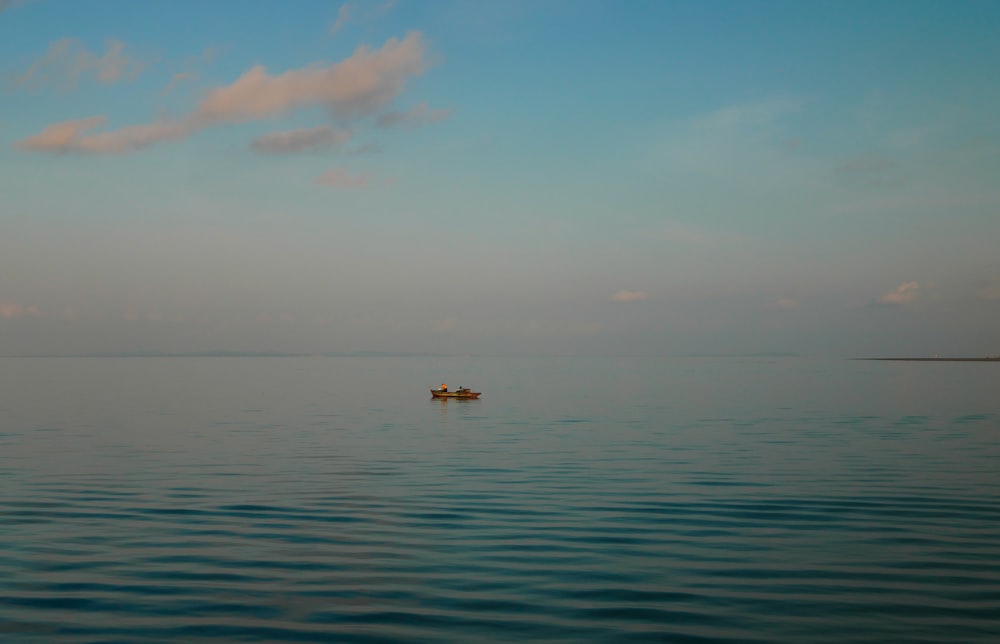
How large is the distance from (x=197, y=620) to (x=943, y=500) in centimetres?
2601

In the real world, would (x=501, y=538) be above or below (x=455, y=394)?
below

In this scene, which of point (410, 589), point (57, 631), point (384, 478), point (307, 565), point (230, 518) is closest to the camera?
point (57, 631)

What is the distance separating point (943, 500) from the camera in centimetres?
3056

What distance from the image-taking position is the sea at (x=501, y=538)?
54.5ft

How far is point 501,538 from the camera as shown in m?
24.1

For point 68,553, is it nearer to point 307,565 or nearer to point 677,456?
point 307,565

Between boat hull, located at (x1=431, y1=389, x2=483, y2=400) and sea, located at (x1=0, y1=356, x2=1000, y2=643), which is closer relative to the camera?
sea, located at (x1=0, y1=356, x2=1000, y2=643)

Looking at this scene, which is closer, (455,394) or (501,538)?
(501,538)

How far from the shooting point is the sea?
54.5 feet

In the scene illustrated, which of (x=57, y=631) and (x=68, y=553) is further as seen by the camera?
(x=68, y=553)

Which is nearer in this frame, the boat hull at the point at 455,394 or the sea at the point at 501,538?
the sea at the point at 501,538

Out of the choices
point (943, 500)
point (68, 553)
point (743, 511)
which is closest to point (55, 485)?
point (68, 553)

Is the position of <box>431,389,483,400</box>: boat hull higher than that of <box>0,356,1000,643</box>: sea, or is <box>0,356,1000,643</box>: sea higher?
<box>431,389,483,400</box>: boat hull

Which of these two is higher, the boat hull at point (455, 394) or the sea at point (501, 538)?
the boat hull at point (455, 394)
